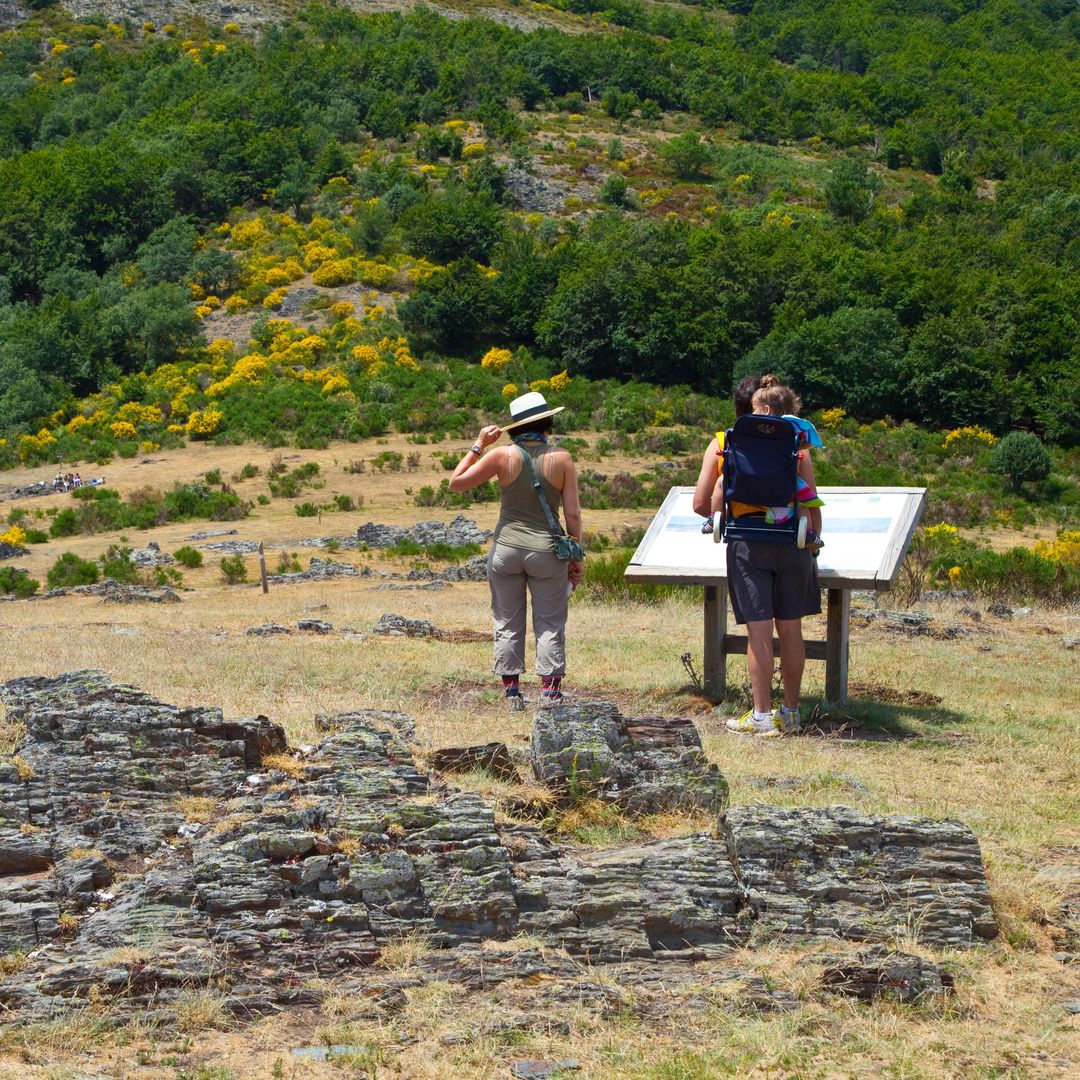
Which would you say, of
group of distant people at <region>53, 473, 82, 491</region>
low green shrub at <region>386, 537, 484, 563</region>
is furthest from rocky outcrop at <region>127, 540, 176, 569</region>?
group of distant people at <region>53, 473, 82, 491</region>

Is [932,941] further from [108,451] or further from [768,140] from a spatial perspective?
[768,140]

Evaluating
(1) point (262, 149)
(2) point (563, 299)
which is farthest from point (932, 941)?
(1) point (262, 149)

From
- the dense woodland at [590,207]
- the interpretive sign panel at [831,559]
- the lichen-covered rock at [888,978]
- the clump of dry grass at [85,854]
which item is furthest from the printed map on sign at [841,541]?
the dense woodland at [590,207]

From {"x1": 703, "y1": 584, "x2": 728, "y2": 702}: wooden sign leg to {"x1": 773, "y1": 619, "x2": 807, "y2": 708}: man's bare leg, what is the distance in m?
0.81

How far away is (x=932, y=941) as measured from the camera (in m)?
3.96

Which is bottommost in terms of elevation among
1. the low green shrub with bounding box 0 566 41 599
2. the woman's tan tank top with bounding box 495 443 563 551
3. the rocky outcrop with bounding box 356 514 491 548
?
the low green shrub with bounding box 0 566 41 599

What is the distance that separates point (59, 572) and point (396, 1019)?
58.9 ft

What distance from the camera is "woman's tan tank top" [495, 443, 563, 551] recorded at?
659cm

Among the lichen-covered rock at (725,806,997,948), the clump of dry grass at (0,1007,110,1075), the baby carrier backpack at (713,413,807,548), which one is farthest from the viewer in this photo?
the baby carrier backpack at (713,413,807,548)

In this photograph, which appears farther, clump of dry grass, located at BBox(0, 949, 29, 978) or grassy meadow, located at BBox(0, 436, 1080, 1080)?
clump of dry grass, located at BBox(0, 949, 29, 978)

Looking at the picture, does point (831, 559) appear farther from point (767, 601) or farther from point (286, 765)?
point (286, 765)

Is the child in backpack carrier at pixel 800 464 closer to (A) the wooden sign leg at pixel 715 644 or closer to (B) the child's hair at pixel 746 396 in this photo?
(B) the child's hair at pixel 746 396

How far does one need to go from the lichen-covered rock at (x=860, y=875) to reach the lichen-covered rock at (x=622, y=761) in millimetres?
583

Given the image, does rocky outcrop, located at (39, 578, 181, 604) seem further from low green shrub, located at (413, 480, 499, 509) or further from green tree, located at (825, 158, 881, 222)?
green tree, located at (825, 158, 881, 222)
